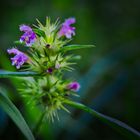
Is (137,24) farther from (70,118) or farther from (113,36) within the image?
(70,118)

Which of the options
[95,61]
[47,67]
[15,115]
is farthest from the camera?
[95,61]

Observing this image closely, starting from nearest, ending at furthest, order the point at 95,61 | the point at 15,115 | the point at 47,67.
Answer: the point at 15,115
the point at 47,67
the point at 95,61

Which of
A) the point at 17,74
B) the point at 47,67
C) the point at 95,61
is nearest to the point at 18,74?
the point at 17,74

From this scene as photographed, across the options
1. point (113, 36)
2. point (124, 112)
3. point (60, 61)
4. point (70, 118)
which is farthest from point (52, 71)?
point (113, 36)

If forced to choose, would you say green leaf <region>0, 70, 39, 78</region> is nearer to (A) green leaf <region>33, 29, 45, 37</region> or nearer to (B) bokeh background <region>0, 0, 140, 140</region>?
(A) green leaf <region>33, 29, 45, 37</region>

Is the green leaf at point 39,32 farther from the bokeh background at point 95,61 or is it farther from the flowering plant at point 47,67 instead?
the bokeh background at point 95,61

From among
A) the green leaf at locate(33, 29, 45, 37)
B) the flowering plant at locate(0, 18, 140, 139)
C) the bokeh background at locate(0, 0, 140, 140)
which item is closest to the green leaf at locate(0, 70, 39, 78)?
the flowering plant at locate(0, 18, 140, 139)

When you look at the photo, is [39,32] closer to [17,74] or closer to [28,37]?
[28,37]

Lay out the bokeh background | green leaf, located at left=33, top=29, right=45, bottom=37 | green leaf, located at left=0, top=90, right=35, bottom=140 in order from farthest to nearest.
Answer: the bokeh background < green leaf, located at left=33, top=29, right=45, bottom=37 < green leaf, located at left=0, top=90, right=35, bottom=140

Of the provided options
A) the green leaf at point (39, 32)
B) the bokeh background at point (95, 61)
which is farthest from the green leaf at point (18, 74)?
the bokeh background at point (95, 61)
